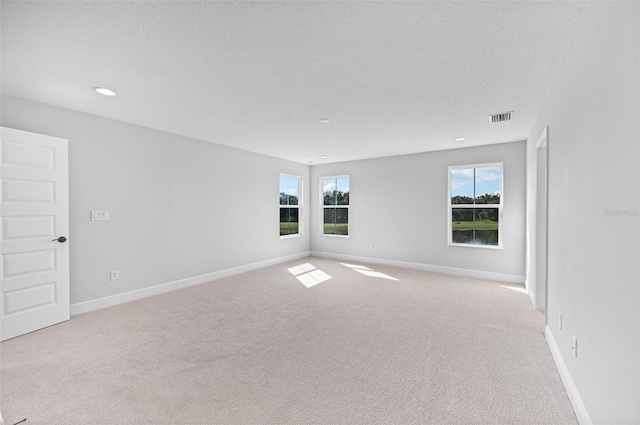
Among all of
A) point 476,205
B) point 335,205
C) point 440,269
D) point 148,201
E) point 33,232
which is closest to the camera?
point 33,232

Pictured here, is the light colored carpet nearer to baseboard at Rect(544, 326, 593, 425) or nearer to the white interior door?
baseboard at Rect(544, 326, 593, 425)

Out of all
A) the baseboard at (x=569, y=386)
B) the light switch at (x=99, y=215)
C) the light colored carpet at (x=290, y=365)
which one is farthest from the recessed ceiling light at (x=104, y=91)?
the baseboard at (x=569, y=386)

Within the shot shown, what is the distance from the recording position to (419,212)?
579 centimetres

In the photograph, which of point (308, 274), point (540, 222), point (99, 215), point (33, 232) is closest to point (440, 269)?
point (540, 222)

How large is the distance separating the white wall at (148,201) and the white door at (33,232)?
8.4 inches

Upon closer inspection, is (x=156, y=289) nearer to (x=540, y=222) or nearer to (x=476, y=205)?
(x=540, y=222)

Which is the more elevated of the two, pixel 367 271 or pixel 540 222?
pixel 540 222

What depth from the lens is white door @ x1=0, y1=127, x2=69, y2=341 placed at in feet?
9.21

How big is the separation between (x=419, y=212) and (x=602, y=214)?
14.5 feet

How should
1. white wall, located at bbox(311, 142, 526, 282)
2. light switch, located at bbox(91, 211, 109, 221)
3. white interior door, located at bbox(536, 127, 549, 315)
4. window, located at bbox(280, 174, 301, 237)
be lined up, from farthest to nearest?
window, located at bbox(280, 174, 301, 237) < white wall, located at bbox(311, 142, 526, 282) < light switch, located at bbox(91, 211, 109, 221) < white interior door, located at bbox(536, 127, 549, 315)

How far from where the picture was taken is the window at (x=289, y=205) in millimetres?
6688

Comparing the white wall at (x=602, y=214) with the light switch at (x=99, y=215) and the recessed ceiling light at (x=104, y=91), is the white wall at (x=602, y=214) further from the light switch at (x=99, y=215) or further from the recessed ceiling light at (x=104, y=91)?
the light switch at (x=99, y=215)

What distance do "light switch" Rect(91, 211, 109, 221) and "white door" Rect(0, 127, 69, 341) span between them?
12.4 inches

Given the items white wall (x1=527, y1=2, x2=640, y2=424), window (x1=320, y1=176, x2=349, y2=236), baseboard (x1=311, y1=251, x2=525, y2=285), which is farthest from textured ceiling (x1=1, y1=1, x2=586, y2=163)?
window (x1=320, y1=176, x2=349, y2=236)
